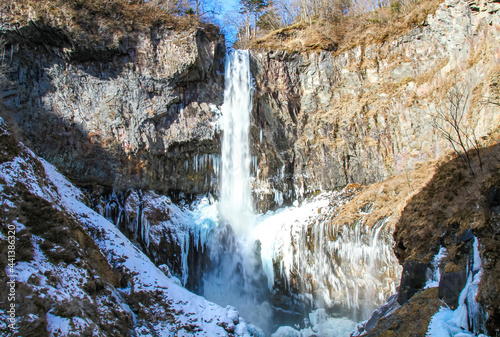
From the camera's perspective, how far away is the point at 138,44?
1931 centimetres

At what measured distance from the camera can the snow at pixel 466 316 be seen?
17.4 ft

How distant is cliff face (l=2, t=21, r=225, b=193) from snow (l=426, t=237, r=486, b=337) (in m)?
15.7

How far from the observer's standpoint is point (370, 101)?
19281 mm

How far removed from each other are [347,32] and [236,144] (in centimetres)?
1067

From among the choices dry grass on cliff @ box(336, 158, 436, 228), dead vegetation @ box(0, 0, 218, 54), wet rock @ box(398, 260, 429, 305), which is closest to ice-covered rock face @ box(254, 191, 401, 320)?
dry grass on cliff @ box(336, 158, 436, 228)

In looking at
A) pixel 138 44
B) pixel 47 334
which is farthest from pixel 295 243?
pixel 138 44

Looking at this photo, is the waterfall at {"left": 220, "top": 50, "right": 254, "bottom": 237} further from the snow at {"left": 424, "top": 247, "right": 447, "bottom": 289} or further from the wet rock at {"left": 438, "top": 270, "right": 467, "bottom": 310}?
the wet rock at {"left": 438, "top": 270, "right": 467, "bottom": 310}

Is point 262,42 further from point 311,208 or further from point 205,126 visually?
point 311,208

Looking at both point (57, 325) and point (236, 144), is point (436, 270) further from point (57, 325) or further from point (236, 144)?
point (236, 144)

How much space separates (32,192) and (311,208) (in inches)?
564

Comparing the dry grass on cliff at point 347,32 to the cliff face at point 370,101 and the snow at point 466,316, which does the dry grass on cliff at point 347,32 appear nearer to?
the cliff face at point 370,101

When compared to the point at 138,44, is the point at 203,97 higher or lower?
lower

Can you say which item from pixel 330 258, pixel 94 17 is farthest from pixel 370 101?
pixel 94 17

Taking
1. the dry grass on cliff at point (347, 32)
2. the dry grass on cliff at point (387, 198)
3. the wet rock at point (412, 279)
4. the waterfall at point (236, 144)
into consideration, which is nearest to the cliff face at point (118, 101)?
the waterfall at point (236, 144)
